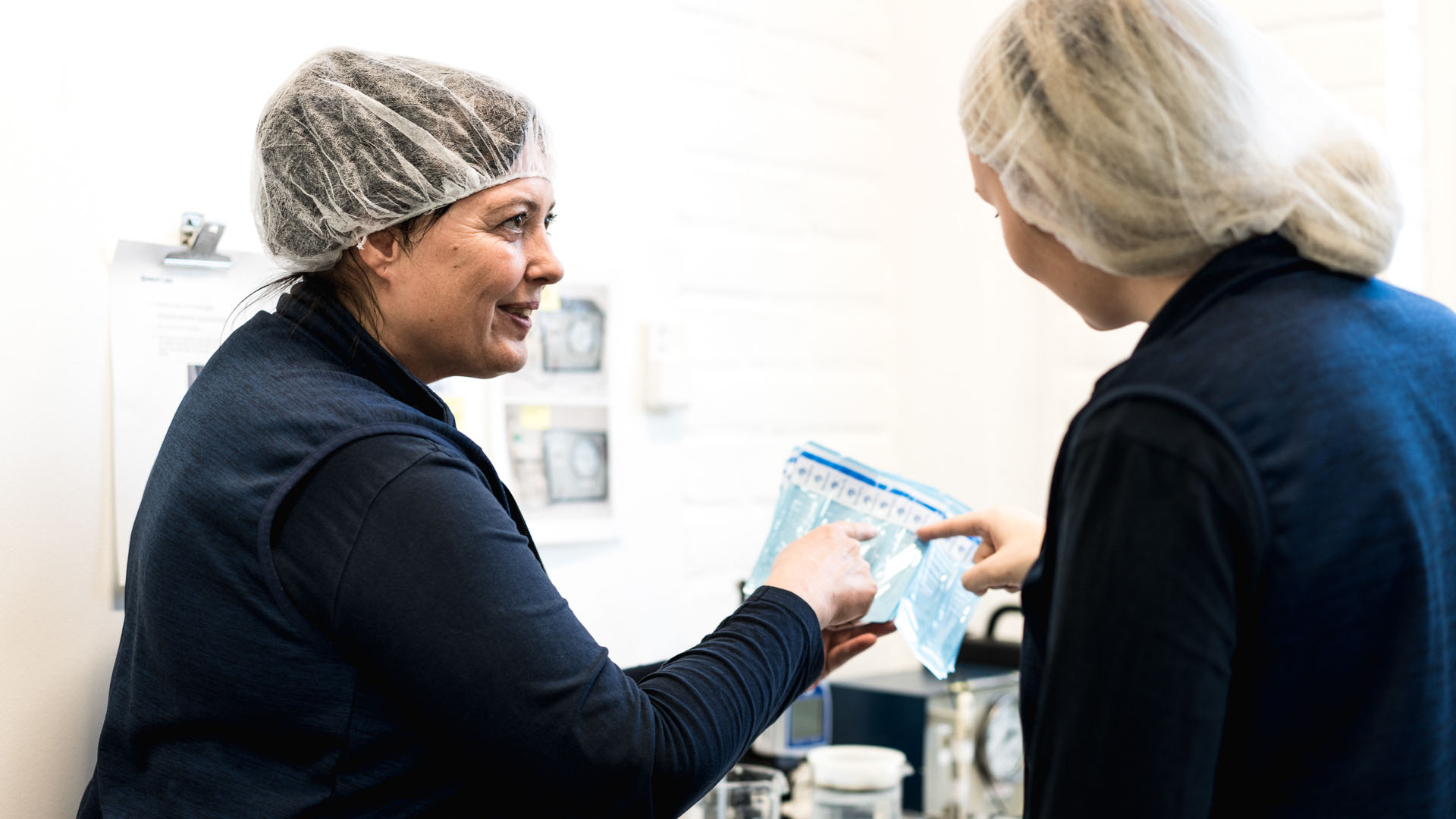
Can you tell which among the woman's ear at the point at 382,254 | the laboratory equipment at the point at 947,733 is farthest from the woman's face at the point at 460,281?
the laboratory equipment at the point at 947,733

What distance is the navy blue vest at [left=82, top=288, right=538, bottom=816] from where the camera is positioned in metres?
0.97

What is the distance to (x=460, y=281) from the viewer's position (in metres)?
1.16

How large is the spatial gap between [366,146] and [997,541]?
2.43ft

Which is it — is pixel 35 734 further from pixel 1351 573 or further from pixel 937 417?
pixel 937 417

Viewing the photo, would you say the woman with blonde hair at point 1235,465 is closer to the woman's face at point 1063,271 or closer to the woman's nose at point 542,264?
the woman's face at point 1063,271

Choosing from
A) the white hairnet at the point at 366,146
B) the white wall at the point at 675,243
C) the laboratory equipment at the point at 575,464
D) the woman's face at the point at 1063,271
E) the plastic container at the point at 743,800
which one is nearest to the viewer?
the woman's face at the point at 1063,271

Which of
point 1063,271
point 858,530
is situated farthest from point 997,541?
point 1063,271

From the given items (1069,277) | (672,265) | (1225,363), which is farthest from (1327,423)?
(672,265)

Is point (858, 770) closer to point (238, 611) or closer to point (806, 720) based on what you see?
point (806, 720)

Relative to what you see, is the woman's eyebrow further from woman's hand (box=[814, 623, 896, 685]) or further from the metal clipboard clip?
woman's hand (box=[814, 623, 896, 685])

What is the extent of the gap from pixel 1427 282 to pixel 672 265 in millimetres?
1296

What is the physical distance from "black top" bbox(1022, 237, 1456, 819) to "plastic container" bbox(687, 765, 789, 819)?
3.07 ft

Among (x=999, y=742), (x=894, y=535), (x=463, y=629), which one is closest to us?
(x=463, y=629)

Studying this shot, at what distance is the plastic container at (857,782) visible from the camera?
1760mm
